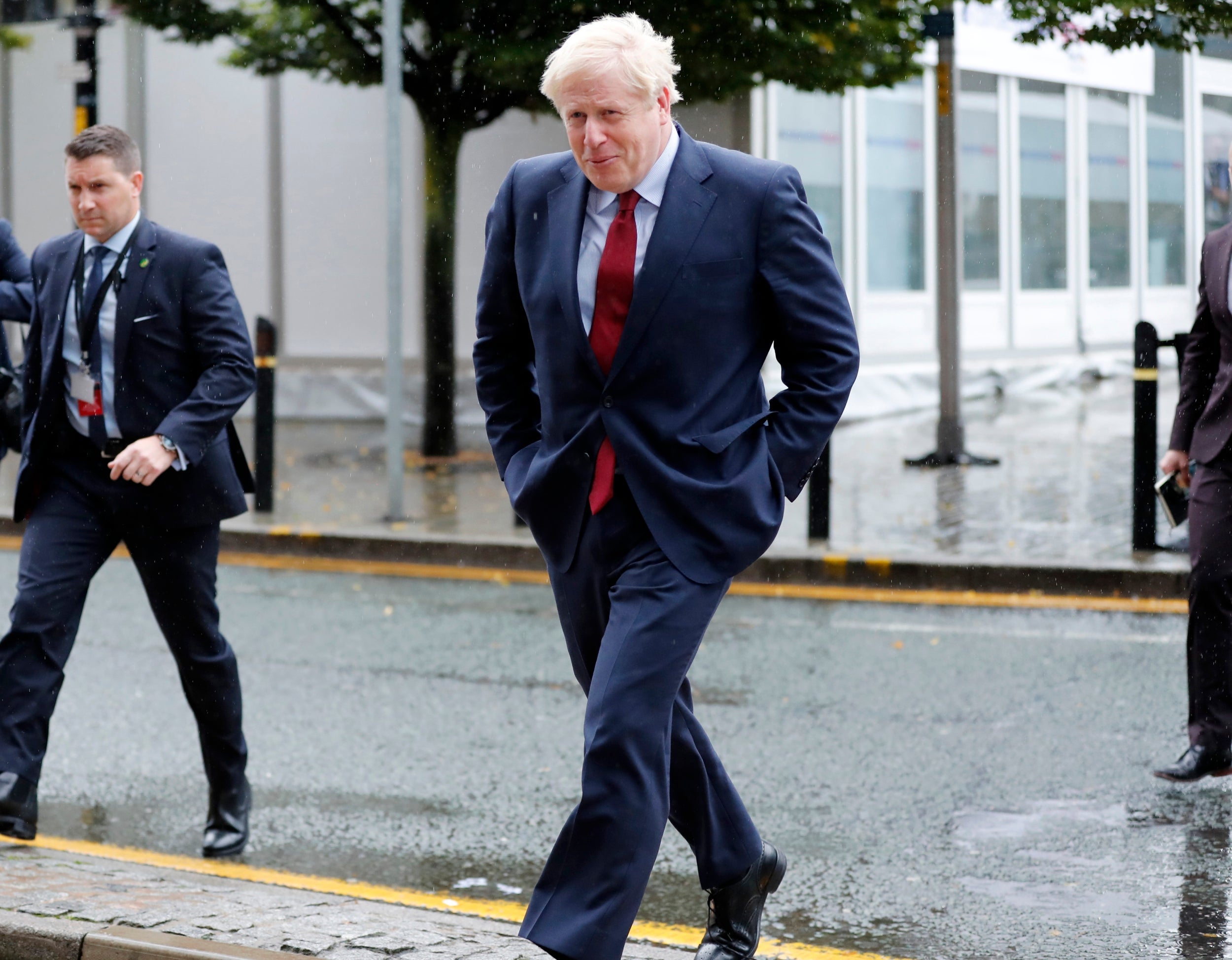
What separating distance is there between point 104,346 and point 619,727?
87.1 inches

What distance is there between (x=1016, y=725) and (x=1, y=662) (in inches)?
134

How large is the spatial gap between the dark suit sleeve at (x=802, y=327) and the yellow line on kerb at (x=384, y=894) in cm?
120

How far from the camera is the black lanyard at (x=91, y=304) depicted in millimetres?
4668

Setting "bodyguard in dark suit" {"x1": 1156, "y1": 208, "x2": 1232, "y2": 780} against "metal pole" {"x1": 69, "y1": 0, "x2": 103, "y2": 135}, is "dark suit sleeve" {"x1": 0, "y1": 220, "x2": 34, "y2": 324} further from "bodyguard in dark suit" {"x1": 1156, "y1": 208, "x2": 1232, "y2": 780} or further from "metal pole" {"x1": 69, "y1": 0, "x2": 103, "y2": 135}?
"metal pole" {"x1": 69, "y1": 0, "x2": 103, "y2": 135}

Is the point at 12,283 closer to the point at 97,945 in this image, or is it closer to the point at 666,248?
the point at 97,945

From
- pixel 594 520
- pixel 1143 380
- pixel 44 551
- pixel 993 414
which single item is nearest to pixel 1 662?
pixel 44 551

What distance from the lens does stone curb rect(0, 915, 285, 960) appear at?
357 cm

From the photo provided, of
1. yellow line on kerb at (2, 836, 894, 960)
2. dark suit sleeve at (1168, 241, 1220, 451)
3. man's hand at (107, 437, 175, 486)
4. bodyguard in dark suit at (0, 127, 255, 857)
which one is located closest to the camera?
yellow line on kerb at (2, 836, 894, 960)

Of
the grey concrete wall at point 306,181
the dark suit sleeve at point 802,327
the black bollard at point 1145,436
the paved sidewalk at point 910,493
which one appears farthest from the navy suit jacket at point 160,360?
the grey concrete wall at point 306,181

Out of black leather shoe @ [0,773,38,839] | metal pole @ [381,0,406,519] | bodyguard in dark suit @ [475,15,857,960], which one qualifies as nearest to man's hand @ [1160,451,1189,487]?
bodyguard in dark suit @ [475,15,857,960]

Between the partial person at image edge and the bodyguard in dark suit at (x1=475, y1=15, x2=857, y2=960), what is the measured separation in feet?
6.99

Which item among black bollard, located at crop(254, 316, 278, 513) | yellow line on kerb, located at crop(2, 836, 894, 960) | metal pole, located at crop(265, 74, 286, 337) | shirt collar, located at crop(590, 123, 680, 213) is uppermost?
metal pole, located at crop(265, 74, 286, 337)

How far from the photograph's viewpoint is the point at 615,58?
3158 millimetres

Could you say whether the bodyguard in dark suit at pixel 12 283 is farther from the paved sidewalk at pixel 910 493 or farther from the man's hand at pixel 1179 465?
the paved sidewalk at pixel 910 493
